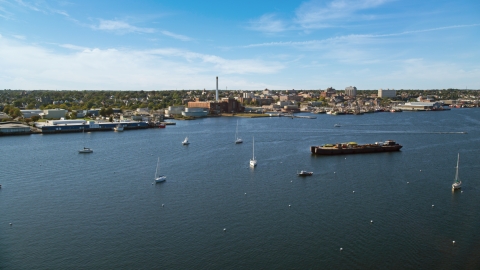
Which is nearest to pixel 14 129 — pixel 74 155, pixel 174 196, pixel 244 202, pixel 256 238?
pixel 74 155

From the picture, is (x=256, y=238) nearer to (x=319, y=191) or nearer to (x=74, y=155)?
(x=319, y=191)

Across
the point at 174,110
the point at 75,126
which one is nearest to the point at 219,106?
the point at 174,110

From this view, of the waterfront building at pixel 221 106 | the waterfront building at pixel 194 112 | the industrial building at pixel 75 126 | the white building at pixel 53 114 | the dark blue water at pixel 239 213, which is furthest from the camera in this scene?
the waterfront building at pixel 221 106

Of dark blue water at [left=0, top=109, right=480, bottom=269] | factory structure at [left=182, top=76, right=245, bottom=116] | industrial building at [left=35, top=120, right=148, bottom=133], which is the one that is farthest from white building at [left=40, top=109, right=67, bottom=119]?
dark blue water at [left=0, top=109, right=480, bottom=269]

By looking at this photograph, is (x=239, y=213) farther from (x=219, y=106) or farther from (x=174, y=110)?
(x=219, y=106)

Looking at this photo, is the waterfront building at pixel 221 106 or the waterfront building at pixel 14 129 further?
the waterfront building at pixel 221 106

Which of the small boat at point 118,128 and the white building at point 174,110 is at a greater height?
the white building at point 174,110

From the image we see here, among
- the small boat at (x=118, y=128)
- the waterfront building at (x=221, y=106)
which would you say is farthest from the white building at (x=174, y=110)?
the small boat at (x=118, y=128)

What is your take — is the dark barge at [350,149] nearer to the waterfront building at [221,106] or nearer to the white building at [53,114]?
the white building at [53,114]
